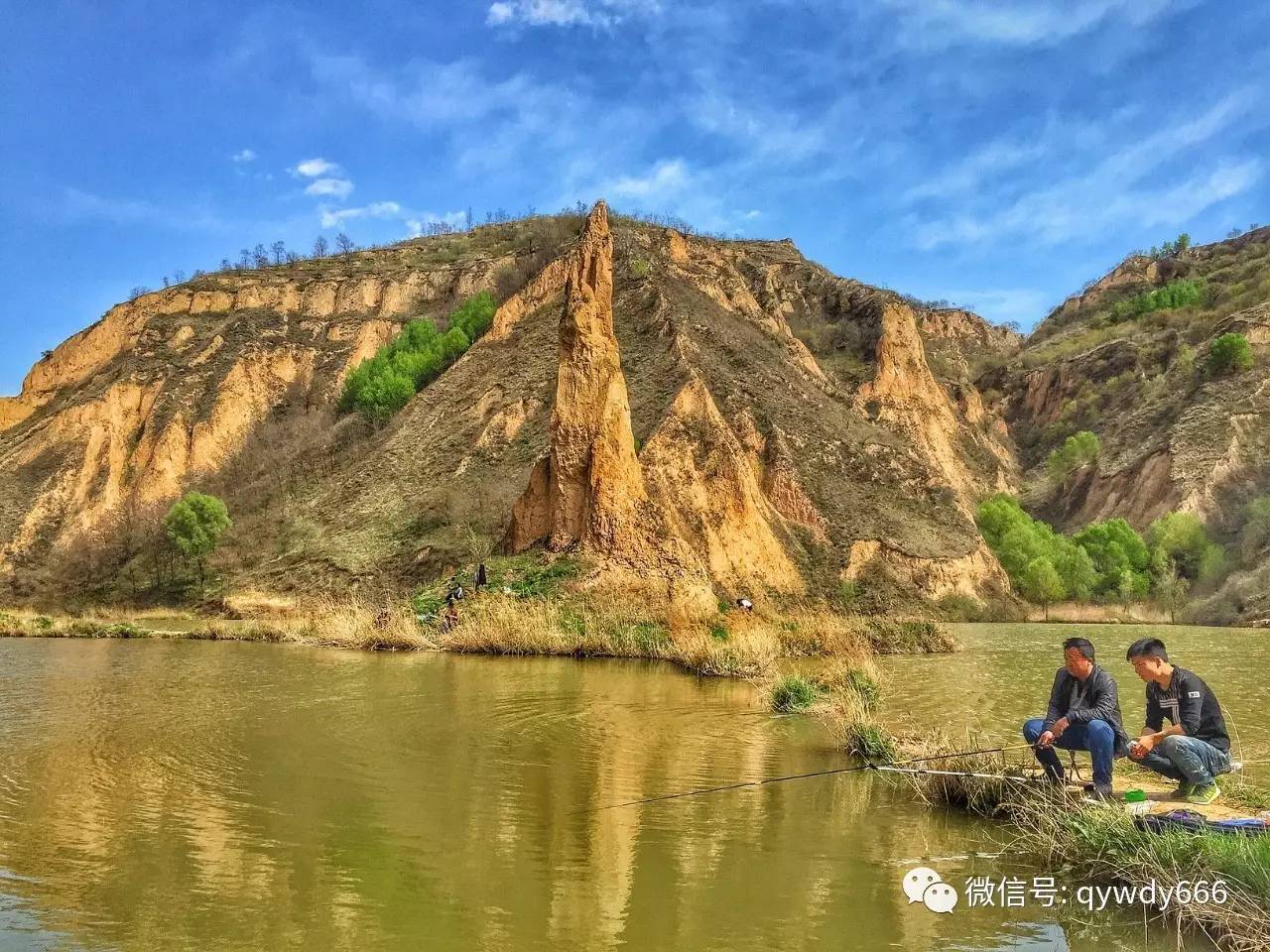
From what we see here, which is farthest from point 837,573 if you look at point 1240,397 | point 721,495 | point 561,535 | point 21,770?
point 1240,397

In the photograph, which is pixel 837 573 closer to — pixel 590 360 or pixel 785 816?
pixel 590 360

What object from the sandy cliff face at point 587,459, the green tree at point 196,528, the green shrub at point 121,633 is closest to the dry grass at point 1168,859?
the sandy cliff face at point 587,459

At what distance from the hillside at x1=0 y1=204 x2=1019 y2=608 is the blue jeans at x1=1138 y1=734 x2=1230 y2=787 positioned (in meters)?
18.7

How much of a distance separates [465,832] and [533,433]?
3629cm

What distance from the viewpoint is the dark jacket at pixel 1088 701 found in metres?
7.76

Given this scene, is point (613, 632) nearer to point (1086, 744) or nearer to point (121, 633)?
point (1086, 744)

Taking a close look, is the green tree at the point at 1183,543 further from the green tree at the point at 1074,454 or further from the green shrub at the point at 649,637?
the green shrub at the point at 649,637

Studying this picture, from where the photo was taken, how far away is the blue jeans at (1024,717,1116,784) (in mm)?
7441

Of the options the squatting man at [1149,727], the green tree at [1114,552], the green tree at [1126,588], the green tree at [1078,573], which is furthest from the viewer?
the green tree at [1114,552]

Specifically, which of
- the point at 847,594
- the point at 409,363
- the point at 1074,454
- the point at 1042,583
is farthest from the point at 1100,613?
the point at 409,363

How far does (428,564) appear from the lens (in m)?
35.3

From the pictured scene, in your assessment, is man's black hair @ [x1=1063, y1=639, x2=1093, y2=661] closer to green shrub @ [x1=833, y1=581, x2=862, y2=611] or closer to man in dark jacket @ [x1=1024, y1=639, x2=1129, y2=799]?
man in dark jacket @ [x1=1024, y1=639, x2=1129, y2=799]

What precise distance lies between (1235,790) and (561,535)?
20488 mm

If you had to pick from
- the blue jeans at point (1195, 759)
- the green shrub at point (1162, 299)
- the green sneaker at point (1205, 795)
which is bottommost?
the green sneaker at point (1205, 795)
